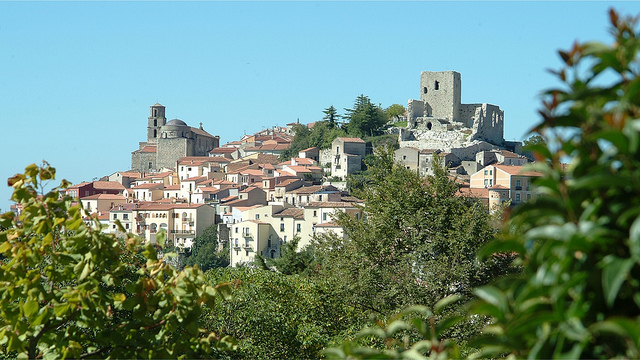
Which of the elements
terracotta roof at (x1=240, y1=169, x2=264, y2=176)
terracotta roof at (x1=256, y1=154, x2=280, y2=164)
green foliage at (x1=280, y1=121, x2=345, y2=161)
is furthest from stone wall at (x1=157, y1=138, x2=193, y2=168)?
terracotta roof at (x1=240, y1=169, x2=264, y2=176)

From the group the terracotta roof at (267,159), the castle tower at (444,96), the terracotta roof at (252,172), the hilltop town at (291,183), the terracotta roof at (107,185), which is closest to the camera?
the hilltop town at (291,183)

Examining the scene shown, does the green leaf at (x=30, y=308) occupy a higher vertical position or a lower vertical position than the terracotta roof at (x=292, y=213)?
higher

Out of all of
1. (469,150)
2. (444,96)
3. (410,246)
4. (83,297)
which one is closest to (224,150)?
(444,96)

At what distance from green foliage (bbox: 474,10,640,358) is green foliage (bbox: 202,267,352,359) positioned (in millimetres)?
12899

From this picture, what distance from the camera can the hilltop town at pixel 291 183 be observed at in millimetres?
68125

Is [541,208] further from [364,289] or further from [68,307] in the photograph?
[364,289]

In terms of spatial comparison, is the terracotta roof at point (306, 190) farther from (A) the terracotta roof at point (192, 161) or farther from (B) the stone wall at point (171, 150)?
(B) the stone wall at point (171, 150)

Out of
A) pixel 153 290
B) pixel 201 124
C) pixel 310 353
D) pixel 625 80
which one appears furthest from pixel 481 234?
pixel 201 124

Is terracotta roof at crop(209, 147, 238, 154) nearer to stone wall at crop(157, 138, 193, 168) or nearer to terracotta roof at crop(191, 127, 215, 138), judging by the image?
stone wall at crop(157, 138, 193, 168)

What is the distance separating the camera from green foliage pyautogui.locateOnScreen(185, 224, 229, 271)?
233ft

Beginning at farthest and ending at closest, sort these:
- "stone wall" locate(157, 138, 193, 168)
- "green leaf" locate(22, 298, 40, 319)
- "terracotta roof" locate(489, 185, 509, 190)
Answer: "stone wall" locate(157, 138, 193, 168) < "terracotta roof" locate(489, 185, 509, 190) < "green leaf" locate(22, 298, 40, 319)

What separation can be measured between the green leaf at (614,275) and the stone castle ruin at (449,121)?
77.4m

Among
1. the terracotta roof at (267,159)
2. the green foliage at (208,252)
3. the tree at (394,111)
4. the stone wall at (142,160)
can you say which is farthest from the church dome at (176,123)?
the green foliage at (208,252)

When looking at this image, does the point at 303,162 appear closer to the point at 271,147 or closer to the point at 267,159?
the point at 267,159
